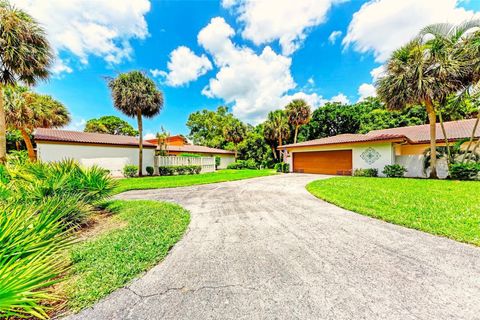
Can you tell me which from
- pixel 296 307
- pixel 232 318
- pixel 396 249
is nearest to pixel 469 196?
pixel 396 249

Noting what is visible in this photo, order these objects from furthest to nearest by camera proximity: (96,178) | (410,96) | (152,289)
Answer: (410,96)
(96,178)
(152,289)

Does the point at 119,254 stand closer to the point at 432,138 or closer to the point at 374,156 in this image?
the point at 432,138

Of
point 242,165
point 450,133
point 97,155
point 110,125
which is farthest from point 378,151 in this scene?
point 110,125

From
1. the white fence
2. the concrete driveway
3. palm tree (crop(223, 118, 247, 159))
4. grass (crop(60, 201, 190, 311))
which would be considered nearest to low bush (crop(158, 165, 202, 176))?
the white fence

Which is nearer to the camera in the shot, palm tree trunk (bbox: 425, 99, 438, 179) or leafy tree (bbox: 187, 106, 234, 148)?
palm tree trunk (bbox: 425, 99, 438, 179)

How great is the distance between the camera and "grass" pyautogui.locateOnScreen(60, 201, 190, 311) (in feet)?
7.17

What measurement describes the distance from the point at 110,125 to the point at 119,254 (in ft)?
146

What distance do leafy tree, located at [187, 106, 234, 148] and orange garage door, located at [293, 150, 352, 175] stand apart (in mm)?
19997

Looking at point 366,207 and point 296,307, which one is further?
point 366,207

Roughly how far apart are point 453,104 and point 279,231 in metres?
14.9

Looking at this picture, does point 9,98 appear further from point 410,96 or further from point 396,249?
point 410,96

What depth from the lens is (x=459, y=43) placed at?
9953mm

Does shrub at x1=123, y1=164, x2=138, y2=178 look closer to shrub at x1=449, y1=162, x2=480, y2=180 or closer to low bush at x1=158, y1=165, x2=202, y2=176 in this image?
low bush at x1=158, y1=165, x2=202, y2=176

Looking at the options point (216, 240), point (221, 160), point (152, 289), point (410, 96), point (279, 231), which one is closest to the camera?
point (152, 289)
